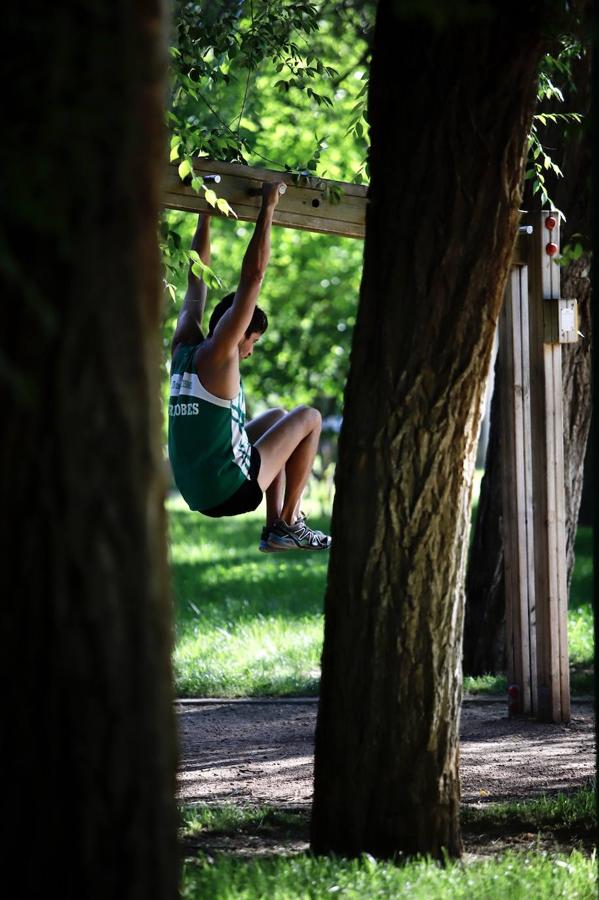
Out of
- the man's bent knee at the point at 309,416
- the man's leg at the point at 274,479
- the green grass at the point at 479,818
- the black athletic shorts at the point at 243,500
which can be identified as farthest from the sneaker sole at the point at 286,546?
the green grass at the point at 479,818

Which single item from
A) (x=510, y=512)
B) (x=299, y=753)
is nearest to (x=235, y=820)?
(x=299, y=753)

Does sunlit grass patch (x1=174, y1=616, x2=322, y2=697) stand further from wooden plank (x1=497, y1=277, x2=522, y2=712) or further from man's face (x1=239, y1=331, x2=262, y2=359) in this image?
man's face (x1=239, y1=331, x2=262, y2=359)

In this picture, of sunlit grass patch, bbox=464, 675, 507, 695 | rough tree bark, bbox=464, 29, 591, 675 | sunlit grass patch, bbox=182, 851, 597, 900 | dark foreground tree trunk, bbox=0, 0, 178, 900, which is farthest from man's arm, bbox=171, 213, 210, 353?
dark foreground tree trunk, bbox=0, 0, 178, 900

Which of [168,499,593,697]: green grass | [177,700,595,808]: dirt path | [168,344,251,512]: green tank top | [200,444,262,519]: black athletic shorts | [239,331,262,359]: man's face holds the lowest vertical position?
[177,700,595,808]: dirt path

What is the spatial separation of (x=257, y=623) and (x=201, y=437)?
4.15 m

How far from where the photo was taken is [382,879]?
157 inches

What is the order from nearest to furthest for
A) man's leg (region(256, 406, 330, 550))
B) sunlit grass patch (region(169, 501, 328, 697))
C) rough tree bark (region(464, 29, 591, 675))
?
man's leg (region(256, 406, 330, 550)) < rough tree bark (region(464, 29, 591, 675)) < sunlit grass patch (region(169, 501, 328, 697))

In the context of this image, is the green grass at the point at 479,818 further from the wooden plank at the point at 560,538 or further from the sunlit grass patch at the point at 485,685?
the sunlit grass patch at the point at 485,685

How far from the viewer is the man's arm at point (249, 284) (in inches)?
233

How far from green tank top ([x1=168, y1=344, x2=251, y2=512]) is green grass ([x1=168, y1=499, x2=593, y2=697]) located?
7.32 ft

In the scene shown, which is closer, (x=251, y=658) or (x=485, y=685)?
(x=485, y=685)

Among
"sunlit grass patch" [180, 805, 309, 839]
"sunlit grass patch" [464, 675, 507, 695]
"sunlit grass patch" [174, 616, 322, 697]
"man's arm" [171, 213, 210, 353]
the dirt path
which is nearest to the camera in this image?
"sunlit grass patch" [180, 805, 309, 839]

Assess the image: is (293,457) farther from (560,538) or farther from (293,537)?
(560,538)

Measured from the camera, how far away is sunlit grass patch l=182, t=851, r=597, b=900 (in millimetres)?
3871
